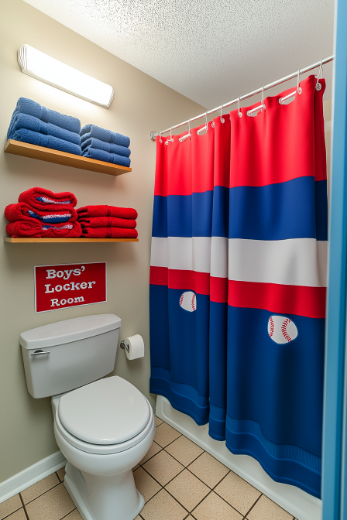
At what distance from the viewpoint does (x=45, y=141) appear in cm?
126

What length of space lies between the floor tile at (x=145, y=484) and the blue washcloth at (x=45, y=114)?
1.88 m

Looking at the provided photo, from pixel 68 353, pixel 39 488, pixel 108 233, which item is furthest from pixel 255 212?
pixel 39 488

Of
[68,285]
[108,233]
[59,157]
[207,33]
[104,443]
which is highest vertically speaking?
[207,33]

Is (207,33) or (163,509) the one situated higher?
(207,33)

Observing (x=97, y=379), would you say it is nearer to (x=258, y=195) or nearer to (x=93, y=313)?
(x=93, y=313)

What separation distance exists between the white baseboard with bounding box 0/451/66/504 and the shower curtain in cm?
77

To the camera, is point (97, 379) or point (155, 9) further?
point (97, 379)

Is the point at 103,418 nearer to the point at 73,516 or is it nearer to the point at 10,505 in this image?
the point at 73,516

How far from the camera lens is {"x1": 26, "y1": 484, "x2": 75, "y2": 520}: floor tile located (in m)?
1.29

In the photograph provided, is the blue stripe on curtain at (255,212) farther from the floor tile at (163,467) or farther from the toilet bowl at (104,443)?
the floor tile at (163,467)

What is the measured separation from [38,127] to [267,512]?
211cm

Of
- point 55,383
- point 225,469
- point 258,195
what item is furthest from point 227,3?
point 225,469

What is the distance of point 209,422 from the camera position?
5.14 feet

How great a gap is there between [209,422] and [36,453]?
3.19 ft
